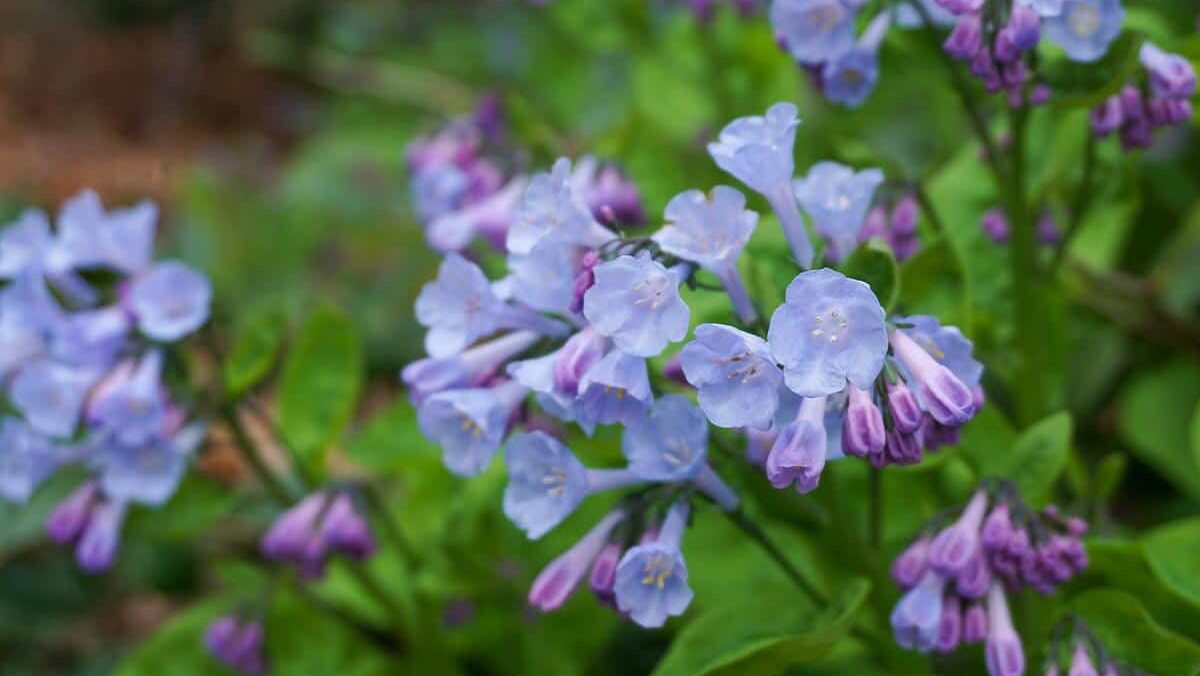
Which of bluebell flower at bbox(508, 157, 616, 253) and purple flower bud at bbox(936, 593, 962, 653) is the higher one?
bluebell flower at bbox(508, 157, 616, 253)

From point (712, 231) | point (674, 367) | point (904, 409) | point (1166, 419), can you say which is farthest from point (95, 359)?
point (1166, 419)

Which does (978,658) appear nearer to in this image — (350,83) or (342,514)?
(342,514)

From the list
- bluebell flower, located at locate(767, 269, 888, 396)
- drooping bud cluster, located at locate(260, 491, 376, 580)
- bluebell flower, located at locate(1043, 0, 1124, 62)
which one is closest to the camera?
bluebell flower, located at locate(767, 269, 888, 396)

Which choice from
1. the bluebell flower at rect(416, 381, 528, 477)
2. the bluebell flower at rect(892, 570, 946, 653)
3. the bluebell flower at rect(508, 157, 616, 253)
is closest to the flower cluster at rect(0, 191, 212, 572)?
the bluebell flower at rect(416, 381, 528, 477)

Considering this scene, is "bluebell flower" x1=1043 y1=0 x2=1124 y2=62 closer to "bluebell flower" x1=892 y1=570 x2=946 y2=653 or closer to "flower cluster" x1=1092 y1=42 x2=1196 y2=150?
"flower cluster" x1=1092 y1=42 x2=1196 y2=150

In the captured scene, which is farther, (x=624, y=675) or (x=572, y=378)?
(x=624, y=675)

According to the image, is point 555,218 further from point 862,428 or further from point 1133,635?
point 1133,635

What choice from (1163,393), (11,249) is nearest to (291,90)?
(11,249)
